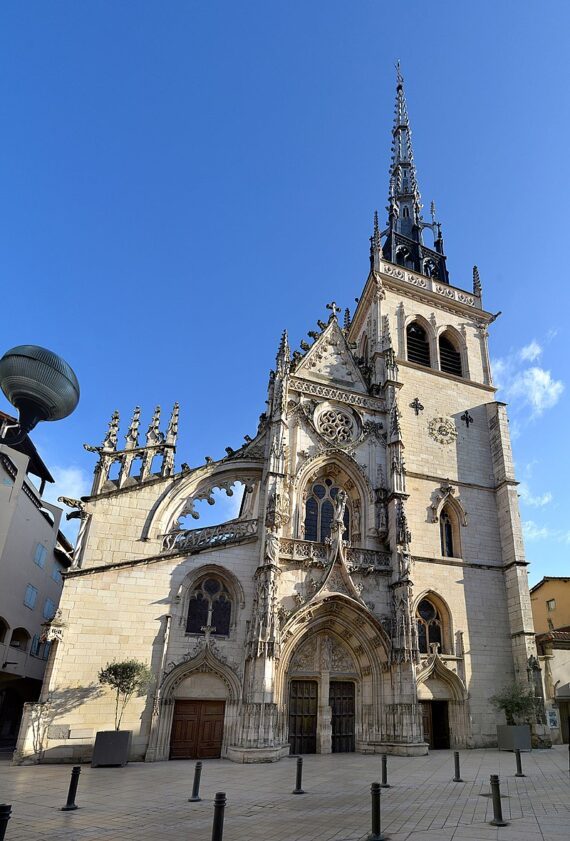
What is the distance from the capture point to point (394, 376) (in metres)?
23.0

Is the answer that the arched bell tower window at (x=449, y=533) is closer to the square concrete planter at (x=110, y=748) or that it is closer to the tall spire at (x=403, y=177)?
the square concrete planter at (x=110, y=748)

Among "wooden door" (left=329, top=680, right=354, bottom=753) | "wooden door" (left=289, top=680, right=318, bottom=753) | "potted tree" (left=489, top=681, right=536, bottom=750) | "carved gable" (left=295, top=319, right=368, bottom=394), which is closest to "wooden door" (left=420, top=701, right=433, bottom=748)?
"potted tree" (left=489, top=681, right=536, bottom=750)

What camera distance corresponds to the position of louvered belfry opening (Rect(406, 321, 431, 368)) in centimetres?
2572

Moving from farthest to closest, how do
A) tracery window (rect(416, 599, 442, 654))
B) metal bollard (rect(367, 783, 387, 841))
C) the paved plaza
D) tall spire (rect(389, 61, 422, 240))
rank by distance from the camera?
tall spire (rect(389, 61, 422, 240)), tracery window (rect(416, 599, 442, 654)), the paved plaza, metal bollard (rect(367, 783, 387, 841))

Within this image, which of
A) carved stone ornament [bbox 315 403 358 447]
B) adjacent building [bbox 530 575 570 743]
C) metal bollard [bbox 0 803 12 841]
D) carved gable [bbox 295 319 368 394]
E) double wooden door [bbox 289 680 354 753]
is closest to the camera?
metal bollard [bbox 0 803 12 841]

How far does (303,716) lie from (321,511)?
6823mm

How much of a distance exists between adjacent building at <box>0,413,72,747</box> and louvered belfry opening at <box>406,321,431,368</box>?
1790 cm

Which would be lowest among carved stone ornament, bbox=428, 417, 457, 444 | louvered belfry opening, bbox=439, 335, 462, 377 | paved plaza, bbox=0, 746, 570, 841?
paved plaza, bbox=0, 746, 570, 841

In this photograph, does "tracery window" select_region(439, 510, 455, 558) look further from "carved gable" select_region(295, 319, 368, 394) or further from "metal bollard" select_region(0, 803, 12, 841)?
"metal bollard" select_region(0, 803, 12, 841)

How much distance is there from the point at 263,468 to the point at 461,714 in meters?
11.1

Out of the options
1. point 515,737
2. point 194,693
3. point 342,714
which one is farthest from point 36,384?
point 515,737

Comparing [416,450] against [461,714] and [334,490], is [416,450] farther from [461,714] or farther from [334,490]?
[461,714]

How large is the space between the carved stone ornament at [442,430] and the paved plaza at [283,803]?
1270 centimetres

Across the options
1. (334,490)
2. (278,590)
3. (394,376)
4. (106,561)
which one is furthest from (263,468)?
(394,376)
